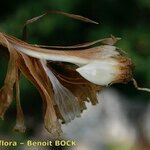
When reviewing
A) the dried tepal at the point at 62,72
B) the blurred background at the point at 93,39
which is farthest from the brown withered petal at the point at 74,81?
the blurred background at the point at 93,39

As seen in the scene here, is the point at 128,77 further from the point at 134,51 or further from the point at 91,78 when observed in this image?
the point at 134,51

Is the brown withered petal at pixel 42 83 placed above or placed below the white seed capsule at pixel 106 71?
below

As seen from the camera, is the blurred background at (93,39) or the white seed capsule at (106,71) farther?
the blurred background at (93,39)

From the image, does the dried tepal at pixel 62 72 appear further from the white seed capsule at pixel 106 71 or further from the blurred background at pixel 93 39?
the blurred background at pixel 93 39

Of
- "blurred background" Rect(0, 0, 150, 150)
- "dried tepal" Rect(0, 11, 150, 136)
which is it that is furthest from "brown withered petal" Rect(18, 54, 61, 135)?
"blurred background" Rect(0, 0, 150, 150)

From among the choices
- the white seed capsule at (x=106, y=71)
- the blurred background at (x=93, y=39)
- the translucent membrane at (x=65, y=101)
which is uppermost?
the white seed capsule at (x=106, y=71)

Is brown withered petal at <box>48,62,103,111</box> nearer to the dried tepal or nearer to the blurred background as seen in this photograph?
the dried tepal

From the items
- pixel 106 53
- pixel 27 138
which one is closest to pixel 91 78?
pixel 106 53
